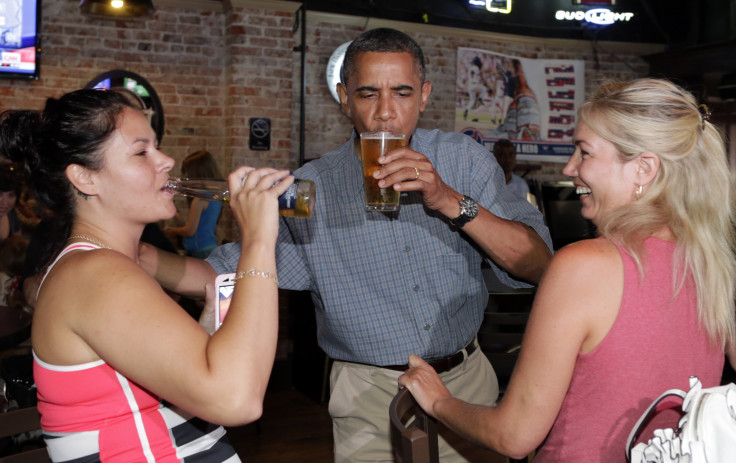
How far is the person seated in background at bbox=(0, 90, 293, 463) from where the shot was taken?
3.95 ft

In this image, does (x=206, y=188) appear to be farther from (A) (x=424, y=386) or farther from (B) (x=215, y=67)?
(B) (x=215, y=67)

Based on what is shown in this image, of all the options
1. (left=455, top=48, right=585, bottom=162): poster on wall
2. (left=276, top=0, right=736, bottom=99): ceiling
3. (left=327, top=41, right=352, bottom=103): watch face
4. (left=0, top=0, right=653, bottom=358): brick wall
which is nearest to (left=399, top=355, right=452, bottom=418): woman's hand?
(left=0, top=0, right=653, bottom=358): brick wall

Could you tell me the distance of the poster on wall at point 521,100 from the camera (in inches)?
280

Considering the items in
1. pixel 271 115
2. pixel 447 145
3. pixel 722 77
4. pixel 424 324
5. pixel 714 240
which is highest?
pixel 722 77

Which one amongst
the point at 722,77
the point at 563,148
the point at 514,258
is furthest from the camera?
the point at 563,148

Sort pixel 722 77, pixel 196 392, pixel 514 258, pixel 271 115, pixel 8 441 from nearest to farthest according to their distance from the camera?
pixel 196 392
pixel 514 258
pixel 8 441
pixel 271 115
pixel 722 77

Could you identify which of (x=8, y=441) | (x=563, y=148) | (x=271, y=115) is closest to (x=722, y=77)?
(x=563, y=148)

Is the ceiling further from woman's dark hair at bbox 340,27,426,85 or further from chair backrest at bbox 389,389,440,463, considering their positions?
chair backrest at bbox 389,389,440,463

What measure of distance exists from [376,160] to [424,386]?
532 millimetres

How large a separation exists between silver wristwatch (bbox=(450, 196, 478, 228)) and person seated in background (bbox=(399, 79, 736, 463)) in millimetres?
373

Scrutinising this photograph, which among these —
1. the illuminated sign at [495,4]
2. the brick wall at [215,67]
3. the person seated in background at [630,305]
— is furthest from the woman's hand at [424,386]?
the illuminated sign at [495,4]

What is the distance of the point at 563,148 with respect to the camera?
24.8 feet

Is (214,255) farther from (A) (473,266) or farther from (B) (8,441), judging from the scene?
(B) (8,441)

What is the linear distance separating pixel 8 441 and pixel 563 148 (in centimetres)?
626
